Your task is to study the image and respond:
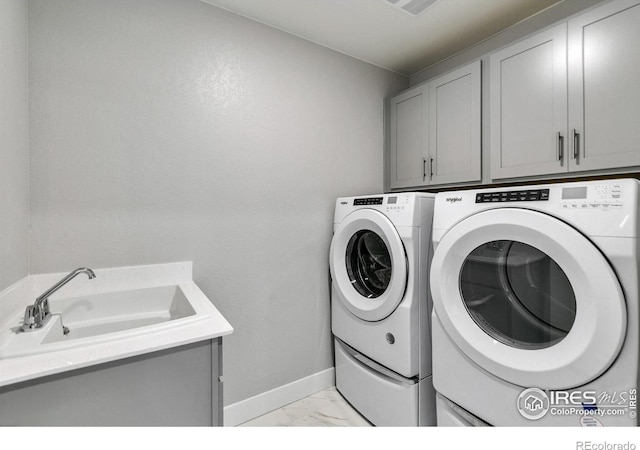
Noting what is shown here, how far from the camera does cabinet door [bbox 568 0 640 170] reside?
4.16 feet

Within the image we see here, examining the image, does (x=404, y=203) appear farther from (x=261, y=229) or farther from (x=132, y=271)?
(x=132, y=271)

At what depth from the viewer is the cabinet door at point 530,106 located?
1.48m

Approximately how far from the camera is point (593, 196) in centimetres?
99

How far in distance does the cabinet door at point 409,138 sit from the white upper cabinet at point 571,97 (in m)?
0.50

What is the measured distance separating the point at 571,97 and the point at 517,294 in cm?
101

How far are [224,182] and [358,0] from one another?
129 centimetres

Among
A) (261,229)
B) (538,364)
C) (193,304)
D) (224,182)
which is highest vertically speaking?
(224,182)

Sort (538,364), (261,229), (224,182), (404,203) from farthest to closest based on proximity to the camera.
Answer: (261,229)
(224,182)
(404,203)
(538,364)

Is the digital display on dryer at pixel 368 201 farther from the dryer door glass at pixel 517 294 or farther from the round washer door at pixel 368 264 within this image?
the dryer door glass at pixel 517 294

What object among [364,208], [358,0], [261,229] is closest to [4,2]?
[261,229]

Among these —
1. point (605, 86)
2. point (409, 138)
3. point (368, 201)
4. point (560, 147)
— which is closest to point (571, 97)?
point (605, 86)

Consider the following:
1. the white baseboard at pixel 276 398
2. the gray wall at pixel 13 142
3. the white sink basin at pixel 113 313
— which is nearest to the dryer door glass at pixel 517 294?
the white sink basin at pixel 113 313

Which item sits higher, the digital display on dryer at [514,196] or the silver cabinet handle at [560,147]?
the silver cabinet handle at [560,147]

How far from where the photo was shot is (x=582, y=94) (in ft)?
4.61
